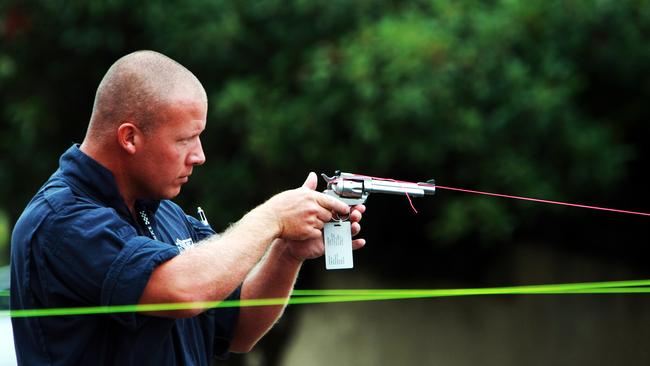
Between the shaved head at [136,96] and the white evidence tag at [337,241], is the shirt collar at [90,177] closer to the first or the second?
the shaved head at [136,96]

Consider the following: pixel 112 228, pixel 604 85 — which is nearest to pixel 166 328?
pixel 112 228

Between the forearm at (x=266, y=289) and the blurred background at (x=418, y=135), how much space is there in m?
1.81

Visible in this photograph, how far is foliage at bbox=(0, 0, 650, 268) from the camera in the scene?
5.37 metres

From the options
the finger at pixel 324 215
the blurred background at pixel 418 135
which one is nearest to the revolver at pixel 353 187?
the finger at pixel 324 215

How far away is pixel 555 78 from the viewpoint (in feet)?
18.0

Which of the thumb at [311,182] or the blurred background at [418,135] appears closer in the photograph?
the thumb at [311,182]

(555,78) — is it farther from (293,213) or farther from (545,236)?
(293,213)

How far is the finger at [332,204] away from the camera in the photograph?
8.98 ft

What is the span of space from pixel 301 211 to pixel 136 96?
1.76 feet

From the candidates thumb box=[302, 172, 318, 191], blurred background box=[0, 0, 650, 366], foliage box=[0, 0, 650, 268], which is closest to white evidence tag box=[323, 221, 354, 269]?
thumb box=[302, 172, 318, 191]

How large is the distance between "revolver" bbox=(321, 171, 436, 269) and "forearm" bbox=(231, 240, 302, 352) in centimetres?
19

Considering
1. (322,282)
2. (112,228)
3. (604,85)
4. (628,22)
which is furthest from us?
(322,282)

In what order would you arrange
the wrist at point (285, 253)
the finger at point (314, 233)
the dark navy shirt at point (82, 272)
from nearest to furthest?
the dark navy shirt at point (82, 272) < the finger at point (314, 233) < the wrist at point (285, 253)

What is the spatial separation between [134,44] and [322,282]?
2.12 m
